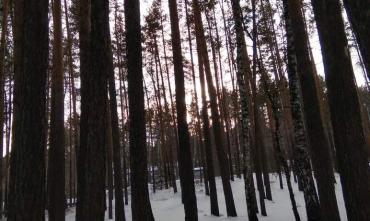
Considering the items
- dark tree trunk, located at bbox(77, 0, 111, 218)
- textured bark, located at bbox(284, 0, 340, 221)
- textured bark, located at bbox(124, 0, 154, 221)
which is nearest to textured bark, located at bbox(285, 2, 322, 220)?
textured bark, located at bbox(284, 0, 340, 221)

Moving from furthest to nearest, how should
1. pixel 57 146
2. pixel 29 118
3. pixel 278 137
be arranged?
pixel 57 146, pixel 278 137, pixel 29 118

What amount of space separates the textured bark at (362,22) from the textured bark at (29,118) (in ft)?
12.1

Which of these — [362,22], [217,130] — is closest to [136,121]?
[362,22]

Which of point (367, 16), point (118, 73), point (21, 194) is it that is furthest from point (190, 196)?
point (118, 73)

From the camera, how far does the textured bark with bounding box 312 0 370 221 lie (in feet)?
17.3

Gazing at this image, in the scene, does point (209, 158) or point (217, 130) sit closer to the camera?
point (209, 158)

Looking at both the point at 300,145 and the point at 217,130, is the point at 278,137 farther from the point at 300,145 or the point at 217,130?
the point at 217,130

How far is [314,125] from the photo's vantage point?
8.26m

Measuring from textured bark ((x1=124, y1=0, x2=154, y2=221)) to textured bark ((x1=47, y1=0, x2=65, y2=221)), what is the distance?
3781mm

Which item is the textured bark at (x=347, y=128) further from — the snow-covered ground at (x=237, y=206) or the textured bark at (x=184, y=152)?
the snow-covered ground at (x=237, y=206)

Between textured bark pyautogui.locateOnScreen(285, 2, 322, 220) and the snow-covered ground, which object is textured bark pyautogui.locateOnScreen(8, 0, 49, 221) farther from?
the snow-covered ground

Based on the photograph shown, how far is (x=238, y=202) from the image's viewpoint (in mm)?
19062

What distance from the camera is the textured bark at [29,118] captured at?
4.45 metres

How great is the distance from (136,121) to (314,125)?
3.94 meters
